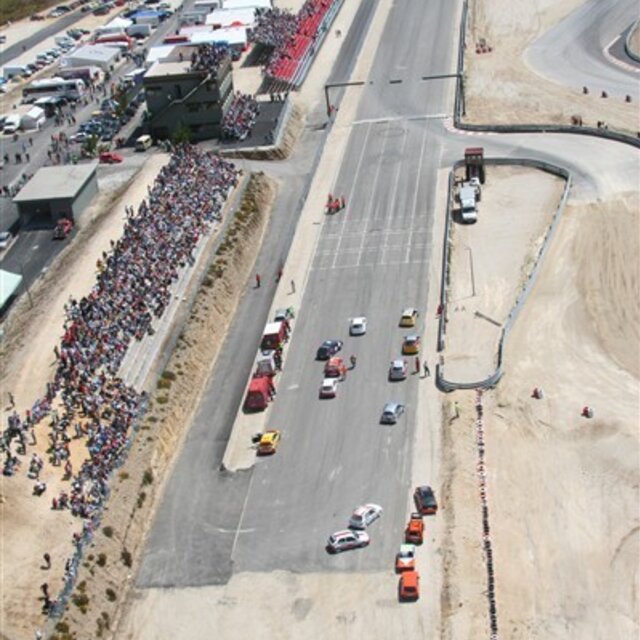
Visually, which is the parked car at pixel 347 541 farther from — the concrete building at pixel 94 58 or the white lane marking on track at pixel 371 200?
the concrete building at pixel 94 58

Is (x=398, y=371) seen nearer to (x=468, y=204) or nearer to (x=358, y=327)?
(x=358, y=327)

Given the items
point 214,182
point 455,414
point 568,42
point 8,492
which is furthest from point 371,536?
point 568,42

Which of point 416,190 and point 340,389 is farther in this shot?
point 416,190

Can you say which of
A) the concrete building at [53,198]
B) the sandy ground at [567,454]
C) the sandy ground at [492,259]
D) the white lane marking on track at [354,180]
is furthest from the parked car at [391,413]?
the concrete building at [53,198]

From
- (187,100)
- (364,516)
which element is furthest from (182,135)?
(364,516)

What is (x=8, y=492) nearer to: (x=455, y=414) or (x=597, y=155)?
(x=455, y=414)

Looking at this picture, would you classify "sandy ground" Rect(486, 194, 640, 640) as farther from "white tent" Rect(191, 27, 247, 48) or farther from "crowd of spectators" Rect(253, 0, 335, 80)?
"white tent" Rect(191, 27, 247, 48)

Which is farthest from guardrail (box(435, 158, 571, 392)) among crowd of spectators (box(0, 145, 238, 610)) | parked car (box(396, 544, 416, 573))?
crowd of spectators (box(0, 145, 238, 610))
